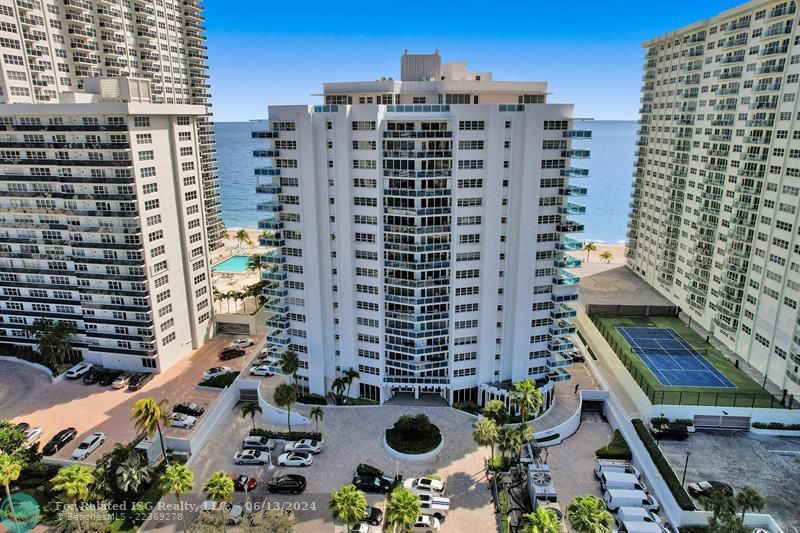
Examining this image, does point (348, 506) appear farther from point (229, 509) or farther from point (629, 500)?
point (629, 500)

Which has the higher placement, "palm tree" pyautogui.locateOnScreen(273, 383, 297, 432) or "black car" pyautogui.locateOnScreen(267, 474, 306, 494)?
"palm tree" pyautogui.locateOnScreen(273, 383, 297, 432)

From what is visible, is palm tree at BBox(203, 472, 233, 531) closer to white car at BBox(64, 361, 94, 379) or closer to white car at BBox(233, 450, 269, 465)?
white car at BBox(233, 450, 269, 465)

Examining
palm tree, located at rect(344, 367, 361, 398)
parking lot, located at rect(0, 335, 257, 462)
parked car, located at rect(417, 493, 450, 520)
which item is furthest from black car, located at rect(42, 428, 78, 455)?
parked car, located at rect(417, 493, 450, 520)

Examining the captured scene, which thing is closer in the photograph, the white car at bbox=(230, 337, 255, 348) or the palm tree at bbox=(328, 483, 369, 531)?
the palm tree at bbox=(328, 483, 369, 531)

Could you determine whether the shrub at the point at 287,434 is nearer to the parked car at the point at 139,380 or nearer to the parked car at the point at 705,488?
the parked car at the point at 139,380

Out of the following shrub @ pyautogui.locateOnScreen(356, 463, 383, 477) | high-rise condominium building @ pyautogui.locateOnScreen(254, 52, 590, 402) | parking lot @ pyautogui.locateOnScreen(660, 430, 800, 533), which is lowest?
parking lot @ pyautogui.locateOnScreen(660, 430, 800, 533)
